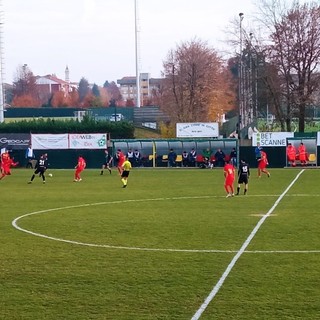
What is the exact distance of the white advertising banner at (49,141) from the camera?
168 feet

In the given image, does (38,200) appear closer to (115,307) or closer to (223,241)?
(223,241)

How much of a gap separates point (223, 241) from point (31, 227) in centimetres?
626

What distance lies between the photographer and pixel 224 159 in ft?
157

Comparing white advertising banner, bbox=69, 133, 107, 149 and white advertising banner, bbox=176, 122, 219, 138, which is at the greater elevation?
white advertising banner, bbox=176, 122, 219, 138

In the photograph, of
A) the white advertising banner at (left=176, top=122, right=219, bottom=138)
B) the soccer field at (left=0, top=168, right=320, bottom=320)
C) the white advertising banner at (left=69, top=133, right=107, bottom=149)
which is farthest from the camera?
the white advertising banner at (left=69, top=133, right=107, bottom=149)

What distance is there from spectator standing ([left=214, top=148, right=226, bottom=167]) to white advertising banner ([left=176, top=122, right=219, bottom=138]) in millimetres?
2075

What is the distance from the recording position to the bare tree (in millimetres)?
71062

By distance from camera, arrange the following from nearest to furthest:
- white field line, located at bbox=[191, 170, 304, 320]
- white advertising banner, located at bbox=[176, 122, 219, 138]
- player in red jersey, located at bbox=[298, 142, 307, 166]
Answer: white field line, located at bbox=[191, 170, 304, 320] → player in red jersey, located at bbox=[298, 142, 307, 166] → white advertising banner, located at bbox=[176, 122, 219, 138]

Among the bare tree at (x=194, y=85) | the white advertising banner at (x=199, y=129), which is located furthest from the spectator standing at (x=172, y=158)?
the bare tree at (x=194, y=85)

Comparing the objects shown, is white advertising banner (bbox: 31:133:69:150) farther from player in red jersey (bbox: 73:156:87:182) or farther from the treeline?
player in red jersey (bbox: 73:156:87:182)

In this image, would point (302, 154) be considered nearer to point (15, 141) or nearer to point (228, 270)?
point (15, 141)

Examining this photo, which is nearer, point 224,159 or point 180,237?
point 180,237

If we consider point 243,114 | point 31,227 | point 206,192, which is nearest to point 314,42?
point 243,114

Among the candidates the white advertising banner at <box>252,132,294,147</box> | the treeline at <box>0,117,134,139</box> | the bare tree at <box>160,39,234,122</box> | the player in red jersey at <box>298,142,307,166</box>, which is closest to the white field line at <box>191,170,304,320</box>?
the player in red jersey at <box>298,142,307,166</box>
